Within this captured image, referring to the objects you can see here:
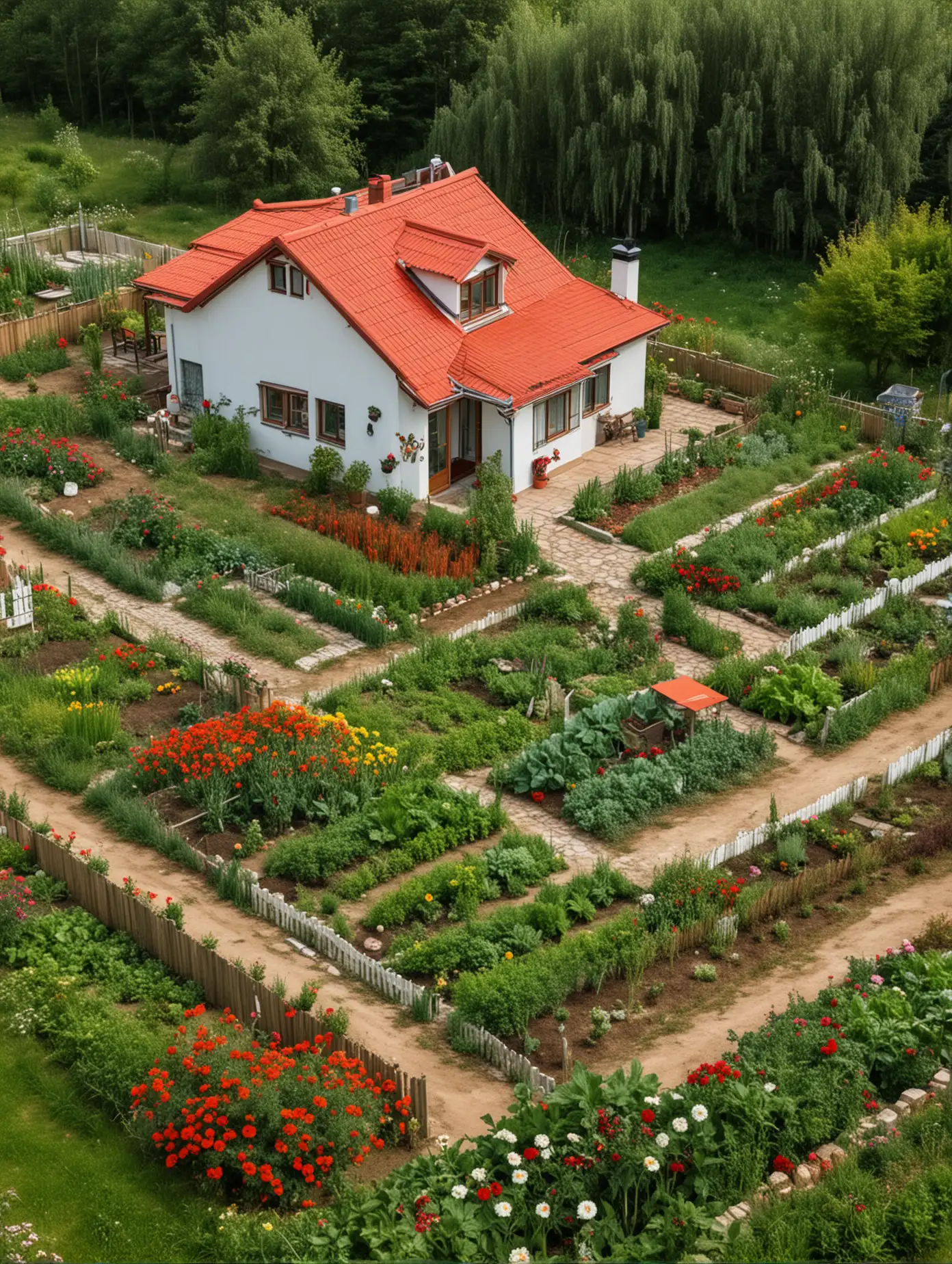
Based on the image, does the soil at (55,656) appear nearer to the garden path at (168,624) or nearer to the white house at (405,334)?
the garden path at (168,624)

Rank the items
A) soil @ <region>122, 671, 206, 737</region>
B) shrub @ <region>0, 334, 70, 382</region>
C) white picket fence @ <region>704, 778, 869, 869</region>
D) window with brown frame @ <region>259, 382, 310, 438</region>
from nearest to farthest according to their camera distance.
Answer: white picket fence @ <region>704, 778, 869, 869</region>, soil @ <region>122, 671, 206, 737</region>, window with brown frame @ <region>259, 382, 310, 438</region>, shrub @ <region>0, 334, 70, 382</region>

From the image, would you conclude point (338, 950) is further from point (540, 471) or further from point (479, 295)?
point (479, 295)

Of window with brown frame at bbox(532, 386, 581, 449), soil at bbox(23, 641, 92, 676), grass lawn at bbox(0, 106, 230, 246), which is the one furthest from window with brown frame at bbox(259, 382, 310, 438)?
grass lawn at bbox(0, 106, 230, 246)

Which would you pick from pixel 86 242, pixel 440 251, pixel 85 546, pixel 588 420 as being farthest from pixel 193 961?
pixel 86 242

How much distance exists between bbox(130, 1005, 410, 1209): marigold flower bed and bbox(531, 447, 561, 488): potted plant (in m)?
18.0

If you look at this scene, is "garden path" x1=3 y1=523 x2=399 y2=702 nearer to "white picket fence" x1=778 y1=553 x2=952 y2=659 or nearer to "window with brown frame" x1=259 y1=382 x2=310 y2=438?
"window with brown frame" x1=259 y1=382 x2=310 y2=438

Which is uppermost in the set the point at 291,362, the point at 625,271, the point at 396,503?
the point at 625,271

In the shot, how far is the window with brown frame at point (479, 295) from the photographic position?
108ft

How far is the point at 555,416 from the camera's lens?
108ft

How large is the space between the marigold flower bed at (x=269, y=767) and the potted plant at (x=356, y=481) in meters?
9.12

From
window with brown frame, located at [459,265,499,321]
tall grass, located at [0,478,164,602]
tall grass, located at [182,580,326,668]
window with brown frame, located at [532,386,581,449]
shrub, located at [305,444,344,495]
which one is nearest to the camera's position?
tall grass, located at [182,580,326,668]

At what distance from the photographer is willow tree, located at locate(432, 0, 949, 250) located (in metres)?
42.7

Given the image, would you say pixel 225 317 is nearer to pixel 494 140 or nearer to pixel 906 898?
pixel 494 140

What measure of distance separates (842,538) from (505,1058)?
1539 cm
